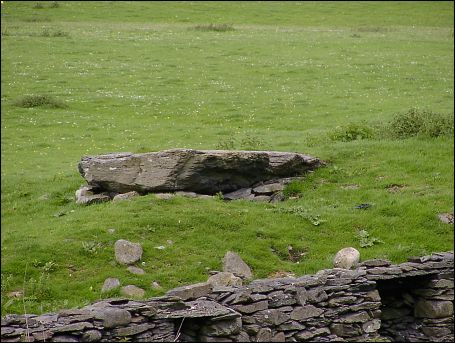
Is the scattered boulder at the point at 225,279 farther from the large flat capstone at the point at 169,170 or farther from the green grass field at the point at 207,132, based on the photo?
the large flat capstone at the point at 169,170

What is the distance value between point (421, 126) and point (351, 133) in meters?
2.56

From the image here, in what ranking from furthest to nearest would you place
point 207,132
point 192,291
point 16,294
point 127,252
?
point 207,132 < point 127,252 < point 16,294 < point 192,291

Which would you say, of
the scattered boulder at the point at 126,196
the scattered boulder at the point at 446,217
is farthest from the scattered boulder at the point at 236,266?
the scattered boulder at the point at 446,217

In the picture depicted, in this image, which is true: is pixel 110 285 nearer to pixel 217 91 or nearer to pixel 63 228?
pixel 63 228

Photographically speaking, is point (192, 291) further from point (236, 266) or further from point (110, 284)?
point (236, 266)

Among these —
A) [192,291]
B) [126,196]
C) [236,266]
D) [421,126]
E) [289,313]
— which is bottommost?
[289,313]

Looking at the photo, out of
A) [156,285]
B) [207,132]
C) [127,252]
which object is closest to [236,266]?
[156,285]

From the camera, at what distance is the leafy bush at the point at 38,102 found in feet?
114

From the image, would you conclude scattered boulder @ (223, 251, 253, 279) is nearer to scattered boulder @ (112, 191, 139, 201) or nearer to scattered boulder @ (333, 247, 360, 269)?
scattered boulder @ (333, 247, 360, 269)

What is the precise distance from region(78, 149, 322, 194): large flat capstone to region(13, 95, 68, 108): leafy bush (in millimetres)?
14185

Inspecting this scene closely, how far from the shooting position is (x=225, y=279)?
52.5 feet

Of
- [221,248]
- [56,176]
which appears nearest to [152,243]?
[221,248]

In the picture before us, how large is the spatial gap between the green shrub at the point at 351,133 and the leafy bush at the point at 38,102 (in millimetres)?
14048

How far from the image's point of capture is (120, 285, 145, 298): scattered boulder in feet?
51.2
